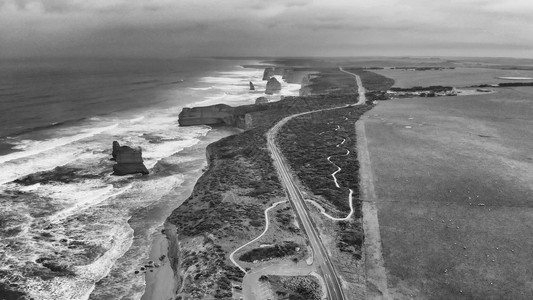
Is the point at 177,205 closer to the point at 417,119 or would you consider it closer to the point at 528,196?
the point at 528,196

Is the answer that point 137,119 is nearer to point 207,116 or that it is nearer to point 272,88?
point 207,116

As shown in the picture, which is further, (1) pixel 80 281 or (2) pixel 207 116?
(2) pixel 207 116

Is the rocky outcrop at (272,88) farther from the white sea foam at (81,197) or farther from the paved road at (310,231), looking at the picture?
the white sea foam at (81,197)

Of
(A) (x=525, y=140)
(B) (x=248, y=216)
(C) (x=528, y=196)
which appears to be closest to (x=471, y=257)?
(C) (x=528, y=196)

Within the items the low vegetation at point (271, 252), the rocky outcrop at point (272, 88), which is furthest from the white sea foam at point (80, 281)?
the rocky outcrop at point (272, 88)

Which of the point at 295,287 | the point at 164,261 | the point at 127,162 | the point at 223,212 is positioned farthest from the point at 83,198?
the point at 295,287

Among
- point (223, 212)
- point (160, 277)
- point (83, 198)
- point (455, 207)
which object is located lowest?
point (160, 277)
